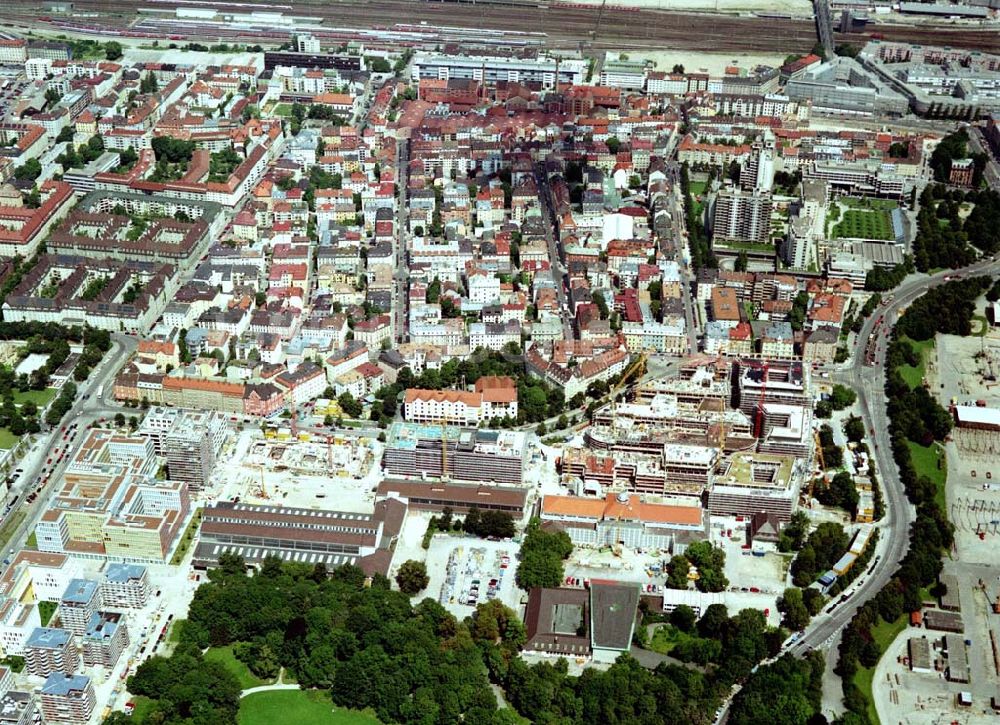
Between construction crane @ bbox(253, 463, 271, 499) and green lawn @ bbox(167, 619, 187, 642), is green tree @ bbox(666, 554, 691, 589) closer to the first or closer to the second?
construction crane @ bbox(253, 463, 271, 499)

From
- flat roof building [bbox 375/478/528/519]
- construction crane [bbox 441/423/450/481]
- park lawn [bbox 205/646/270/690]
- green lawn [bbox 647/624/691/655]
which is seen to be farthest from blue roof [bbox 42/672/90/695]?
green lawn [bbox 647/624/691/655]

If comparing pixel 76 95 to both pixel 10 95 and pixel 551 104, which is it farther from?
pixel 551 104

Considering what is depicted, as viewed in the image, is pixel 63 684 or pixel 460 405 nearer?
pixel 63 684

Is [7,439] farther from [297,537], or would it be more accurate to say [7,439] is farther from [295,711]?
[295,711]

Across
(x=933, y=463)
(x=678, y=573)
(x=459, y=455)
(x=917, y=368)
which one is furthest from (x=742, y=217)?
(x=678, y=573)

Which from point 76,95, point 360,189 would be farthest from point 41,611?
point 76,95
